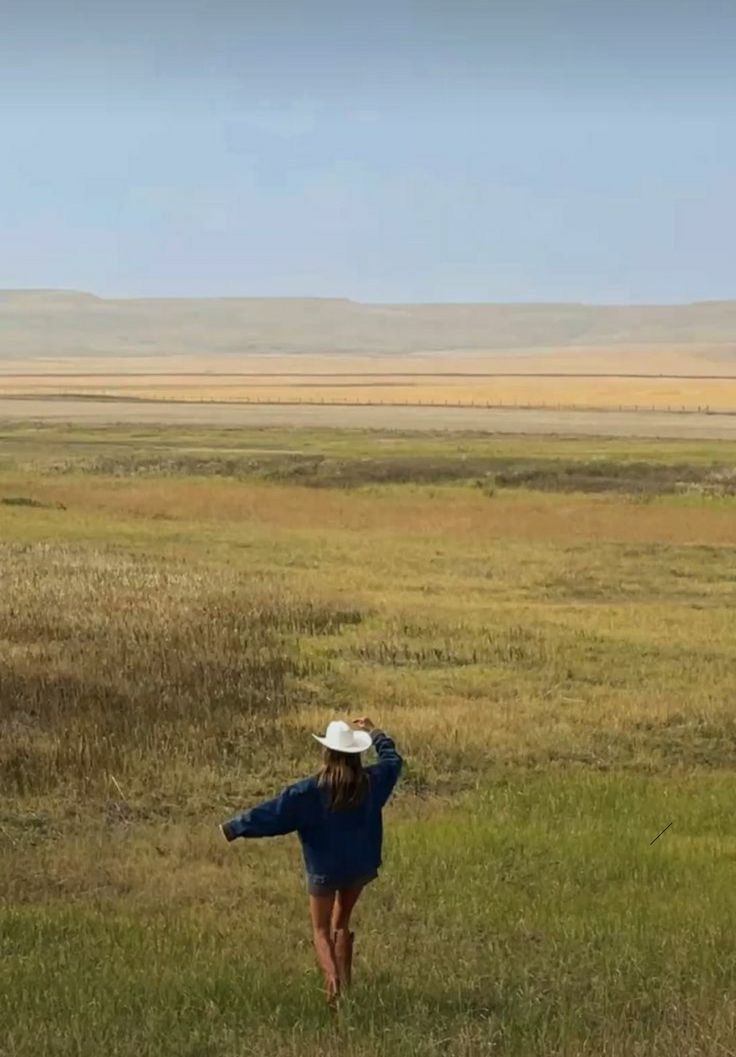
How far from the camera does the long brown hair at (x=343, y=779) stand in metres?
7.27

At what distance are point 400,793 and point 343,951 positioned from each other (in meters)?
5.81

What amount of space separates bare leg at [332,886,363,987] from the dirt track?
72.7 metres

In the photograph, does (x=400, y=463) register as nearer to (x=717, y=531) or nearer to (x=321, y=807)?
(x=717, y=531)

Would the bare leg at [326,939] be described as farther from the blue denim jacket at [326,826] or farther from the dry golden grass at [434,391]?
the dry golden grass at [434,391]

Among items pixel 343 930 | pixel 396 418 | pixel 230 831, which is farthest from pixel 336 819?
pixel 396 418

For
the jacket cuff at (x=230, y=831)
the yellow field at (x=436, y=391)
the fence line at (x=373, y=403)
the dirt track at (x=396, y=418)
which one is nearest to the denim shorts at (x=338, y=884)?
the jacket cuff at (x=230, y=831)

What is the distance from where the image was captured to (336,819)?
7.43 m

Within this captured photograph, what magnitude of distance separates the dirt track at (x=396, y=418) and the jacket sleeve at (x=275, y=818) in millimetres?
73201

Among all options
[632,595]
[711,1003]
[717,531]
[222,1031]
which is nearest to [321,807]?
[222,1031]

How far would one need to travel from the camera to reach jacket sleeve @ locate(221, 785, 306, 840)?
24.1ft

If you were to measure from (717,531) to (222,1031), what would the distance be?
29847mm

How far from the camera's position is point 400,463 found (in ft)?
186

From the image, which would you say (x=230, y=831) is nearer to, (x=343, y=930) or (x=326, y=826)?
(x=326, y=826)

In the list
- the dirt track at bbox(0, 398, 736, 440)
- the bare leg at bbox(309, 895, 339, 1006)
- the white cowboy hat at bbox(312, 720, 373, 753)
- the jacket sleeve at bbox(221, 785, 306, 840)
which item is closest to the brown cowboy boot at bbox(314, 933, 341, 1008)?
the bare leg at bbox(309, 895, 339, 1006)
